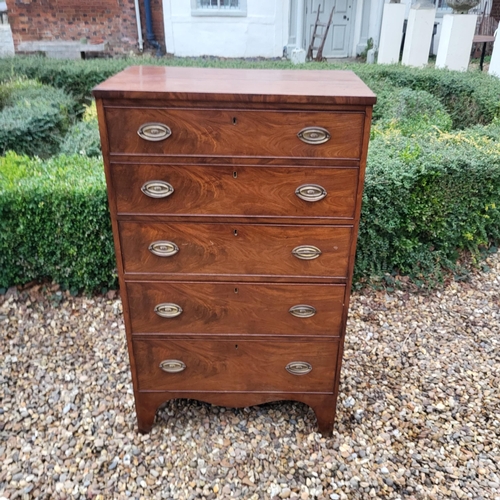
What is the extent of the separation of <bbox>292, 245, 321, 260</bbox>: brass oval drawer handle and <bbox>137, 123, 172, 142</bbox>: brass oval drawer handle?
0.70 meters

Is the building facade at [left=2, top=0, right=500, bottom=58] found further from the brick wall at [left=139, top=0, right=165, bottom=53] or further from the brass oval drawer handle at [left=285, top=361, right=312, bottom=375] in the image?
the brass oval drawer handle at [left=285, top=361, right=312, bottom=375]

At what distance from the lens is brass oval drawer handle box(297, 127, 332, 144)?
177 centimetres

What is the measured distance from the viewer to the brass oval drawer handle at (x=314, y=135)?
1.77 m

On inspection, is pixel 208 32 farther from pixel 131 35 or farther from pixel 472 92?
pixel 472 92

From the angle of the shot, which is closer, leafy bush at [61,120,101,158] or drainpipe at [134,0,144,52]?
leafy bush at [61,120,101,158]

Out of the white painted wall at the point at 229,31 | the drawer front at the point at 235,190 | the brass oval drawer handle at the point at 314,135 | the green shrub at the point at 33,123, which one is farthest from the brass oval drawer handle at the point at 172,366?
the white painted wall at the point at 229,31

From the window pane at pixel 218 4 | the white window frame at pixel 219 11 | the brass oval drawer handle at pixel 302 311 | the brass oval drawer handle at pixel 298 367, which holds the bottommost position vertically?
the brass oval drawer handle at pixel 298 367

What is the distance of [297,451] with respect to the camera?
7.72 feet

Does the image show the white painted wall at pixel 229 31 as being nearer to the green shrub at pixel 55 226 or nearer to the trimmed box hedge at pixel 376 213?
the trimmed box hedge at pixel 376 213

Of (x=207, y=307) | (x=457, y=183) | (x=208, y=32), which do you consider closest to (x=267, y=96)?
(x=207, y=307)

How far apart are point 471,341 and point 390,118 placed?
264 centimetres

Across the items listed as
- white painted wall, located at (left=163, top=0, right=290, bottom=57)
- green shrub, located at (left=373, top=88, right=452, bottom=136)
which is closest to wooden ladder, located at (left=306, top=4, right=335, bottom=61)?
white painted wall, located at (left=163, top=0, right=290, bottom=57)

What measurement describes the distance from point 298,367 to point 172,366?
60 cm

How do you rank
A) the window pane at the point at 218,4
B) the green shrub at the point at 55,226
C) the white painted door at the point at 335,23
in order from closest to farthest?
1. the green shrub at the point at 55,226
2. the window pane at the point at 218,4
3. the white painted door at the point at 335,23
